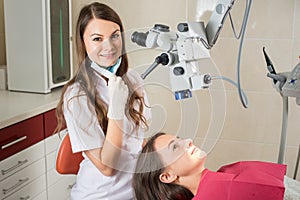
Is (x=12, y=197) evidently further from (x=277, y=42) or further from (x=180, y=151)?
(x=277, y=42)

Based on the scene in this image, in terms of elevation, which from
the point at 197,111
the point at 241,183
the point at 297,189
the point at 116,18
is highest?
the point at 116,18

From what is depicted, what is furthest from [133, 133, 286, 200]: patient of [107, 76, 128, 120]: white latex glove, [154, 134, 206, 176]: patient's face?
[107, 76, 128, 120]: white latex glove

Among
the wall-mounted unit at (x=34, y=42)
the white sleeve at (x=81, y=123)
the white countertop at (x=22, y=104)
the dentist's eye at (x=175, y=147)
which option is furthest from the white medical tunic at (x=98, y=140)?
the wall-mounted unit at (x=34, y=42)

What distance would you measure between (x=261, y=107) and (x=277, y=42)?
1.01 ft

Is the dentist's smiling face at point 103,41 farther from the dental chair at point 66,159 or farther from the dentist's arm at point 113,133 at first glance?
the dental chair at point 66,159

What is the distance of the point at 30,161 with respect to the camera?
6.33ft

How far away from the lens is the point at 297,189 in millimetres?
1492

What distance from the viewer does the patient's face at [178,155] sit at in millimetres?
1248

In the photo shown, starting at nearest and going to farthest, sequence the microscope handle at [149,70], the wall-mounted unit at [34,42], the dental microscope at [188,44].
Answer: the dental microscope at [188,44] < the microscope handle at [149,70] < the wall-mounted unit at [34,42]

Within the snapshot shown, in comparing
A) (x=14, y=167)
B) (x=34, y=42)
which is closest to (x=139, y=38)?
(x=14, y=167)

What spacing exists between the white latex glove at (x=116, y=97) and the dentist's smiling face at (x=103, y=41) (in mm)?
51

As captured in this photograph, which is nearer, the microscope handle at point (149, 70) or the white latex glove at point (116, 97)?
the microscope handle at point (149, 70)

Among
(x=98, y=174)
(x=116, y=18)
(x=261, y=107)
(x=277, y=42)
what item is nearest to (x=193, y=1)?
(x=277, y=42)

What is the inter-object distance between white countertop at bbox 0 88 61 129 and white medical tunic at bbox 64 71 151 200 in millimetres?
477
